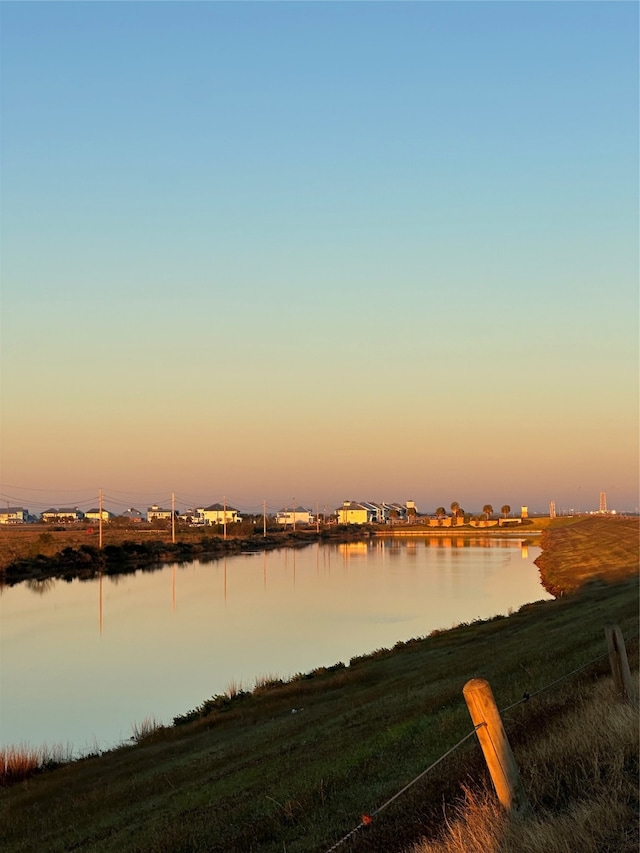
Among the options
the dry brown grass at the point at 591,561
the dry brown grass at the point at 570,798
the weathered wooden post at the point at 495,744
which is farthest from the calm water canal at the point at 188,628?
the weathered wooden post at the point at 495,744

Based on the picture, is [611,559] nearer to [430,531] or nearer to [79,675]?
[79,675]

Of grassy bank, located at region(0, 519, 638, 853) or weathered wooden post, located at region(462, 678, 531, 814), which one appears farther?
grassy bank, located at region(0, 519, 638, 853)

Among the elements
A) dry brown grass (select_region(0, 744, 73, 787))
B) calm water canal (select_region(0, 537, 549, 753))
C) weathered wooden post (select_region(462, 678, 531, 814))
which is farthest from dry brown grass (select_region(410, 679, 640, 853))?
calm water canal (select_region(0, 537, 549, 753))

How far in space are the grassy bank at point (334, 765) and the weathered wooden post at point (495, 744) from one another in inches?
26.9

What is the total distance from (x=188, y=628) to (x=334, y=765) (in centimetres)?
3233

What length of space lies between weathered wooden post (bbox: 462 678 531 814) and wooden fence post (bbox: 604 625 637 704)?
136 inches

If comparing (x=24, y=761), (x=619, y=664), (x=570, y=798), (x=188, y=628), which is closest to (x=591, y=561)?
(x=188, y=628)

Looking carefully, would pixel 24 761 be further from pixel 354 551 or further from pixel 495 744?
pixel 354 551

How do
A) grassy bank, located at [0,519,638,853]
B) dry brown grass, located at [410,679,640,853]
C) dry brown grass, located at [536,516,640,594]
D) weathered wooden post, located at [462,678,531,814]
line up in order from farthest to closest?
dry brown grass, located at [536,516,640,594] → grassy bank, located at [0,519,638,853] → weathered wooden post, located at [462,678,531,814] → dry brown grass, located at [410,679,640,853]

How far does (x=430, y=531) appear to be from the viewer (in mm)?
179125

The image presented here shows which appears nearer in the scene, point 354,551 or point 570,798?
point 570,798

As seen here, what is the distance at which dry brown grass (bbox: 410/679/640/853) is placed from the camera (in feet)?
19.5

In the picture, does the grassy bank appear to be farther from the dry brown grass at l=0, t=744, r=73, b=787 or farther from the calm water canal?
the calm water canal

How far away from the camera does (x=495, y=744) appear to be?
20.2 ft
